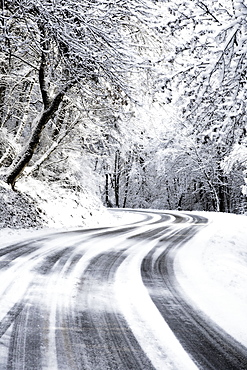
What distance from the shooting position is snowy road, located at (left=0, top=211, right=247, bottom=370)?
7.20 feet

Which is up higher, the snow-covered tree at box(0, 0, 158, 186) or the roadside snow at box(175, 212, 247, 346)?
the snow-covered tree at box(0, 0, 158, 186)

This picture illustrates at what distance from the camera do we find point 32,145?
1048cm

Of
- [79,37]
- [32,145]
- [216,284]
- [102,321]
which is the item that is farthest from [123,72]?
[102,321]

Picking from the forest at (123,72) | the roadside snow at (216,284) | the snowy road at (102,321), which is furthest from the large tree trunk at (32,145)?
the roadside snow at (216,284)

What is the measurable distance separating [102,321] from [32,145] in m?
8.67

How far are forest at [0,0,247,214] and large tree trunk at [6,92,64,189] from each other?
0.03 meters

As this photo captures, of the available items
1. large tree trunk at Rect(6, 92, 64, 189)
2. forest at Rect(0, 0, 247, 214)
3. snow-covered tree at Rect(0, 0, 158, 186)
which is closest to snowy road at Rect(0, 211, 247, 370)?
forest at Rect(0, 0, 247, 214)

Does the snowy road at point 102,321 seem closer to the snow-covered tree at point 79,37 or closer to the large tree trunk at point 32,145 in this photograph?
the snow-covered tree at point 79,37

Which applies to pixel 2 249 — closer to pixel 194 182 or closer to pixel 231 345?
pixel 231 345

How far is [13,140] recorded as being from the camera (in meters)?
11.6

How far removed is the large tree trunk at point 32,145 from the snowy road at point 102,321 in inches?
238

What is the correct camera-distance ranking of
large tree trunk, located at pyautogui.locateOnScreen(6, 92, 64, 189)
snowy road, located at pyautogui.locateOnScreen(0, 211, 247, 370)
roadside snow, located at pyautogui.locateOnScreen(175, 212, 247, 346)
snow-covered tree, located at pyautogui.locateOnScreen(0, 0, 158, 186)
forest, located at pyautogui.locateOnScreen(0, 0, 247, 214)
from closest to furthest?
snowy road, located at pyautogui.locateOnScreen(0, 211, 247, 370)
roadside snow, located at pyautogui.locateOnScreen(175, 212, 247, 346)
forest, located at pyautogui.locateOnScreen(0, 0, 247, 214)
snow-covered tree, located at pyautogui.locateOnScreen(0, 0, 158, 186)
large tree trunk, located at pyautogui.locateOnScreen(6, 92, 64, 189)

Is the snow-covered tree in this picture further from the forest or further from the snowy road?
the snowy road

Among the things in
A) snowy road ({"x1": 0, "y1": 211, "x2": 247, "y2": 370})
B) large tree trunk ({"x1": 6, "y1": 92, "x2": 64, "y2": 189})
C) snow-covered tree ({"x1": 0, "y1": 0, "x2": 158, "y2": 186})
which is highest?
snow-covered tree ({"x1": 0, "y1": 0, "x2": 158, "y2": 186})
